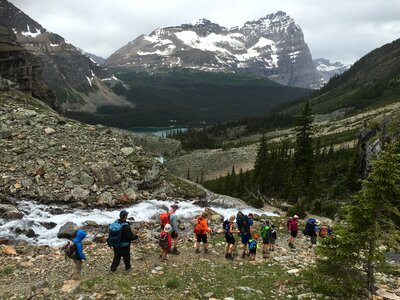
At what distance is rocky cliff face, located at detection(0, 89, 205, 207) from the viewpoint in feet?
90.7

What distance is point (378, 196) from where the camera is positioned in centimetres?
1406

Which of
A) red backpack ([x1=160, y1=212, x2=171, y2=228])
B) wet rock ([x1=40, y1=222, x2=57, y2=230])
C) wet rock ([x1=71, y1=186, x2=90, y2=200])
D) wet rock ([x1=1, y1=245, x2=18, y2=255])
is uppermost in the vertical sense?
red backpack ([x1=160, y1=212, x2=171, y2=228])

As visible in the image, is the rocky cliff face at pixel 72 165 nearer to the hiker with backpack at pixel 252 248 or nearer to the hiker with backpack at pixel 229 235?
the hiker with backpack at pixel 229 235

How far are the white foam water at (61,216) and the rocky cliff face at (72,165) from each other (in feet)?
3.53

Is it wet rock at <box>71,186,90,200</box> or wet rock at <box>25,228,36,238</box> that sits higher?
wet rock at <box>71,186,90,200</box>

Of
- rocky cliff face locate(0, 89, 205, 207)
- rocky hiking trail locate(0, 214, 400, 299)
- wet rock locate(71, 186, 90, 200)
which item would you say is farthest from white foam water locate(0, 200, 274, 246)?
rocky hiking trail locate(0, 214, 400, 299)

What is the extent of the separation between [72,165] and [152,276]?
55.9 feet

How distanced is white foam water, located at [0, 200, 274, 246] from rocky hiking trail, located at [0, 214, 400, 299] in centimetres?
282

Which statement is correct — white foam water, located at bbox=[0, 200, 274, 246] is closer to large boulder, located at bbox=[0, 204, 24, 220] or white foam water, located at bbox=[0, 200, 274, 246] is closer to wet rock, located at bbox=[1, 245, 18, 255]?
large boulder, located at bbox=[0, 204, 24, 220]

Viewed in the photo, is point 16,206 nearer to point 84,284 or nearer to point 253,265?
point 84,284

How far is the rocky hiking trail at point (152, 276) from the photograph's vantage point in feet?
46.0

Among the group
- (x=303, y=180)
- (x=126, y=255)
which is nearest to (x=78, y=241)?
(x=126, y=255)

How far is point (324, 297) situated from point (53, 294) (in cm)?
1038

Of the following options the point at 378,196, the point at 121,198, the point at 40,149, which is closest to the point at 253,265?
the point at 378,196
